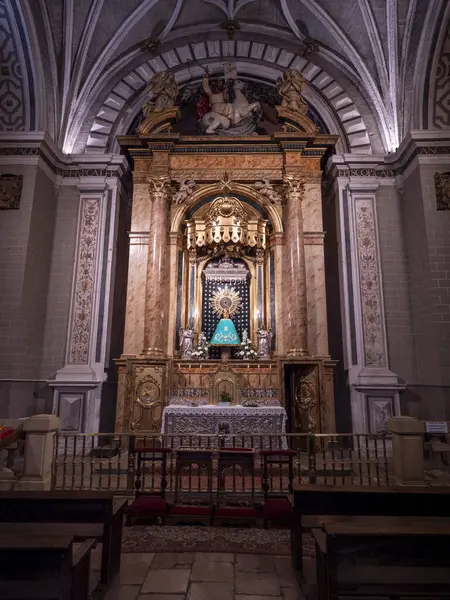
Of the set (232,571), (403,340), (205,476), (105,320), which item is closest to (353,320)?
(403,340)

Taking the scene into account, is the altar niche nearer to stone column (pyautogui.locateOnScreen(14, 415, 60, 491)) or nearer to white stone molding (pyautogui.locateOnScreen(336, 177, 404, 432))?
white stone molding (pyautogui.locateOnScreen(336, 177, 404, 432))

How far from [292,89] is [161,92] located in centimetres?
335

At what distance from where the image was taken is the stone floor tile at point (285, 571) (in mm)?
3514

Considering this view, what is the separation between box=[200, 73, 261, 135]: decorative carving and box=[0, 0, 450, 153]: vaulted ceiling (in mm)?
1170

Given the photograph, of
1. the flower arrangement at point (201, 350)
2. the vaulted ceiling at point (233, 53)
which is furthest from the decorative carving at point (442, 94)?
the flower arrangement at point (201, 350)

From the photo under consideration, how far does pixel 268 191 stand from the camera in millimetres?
10719

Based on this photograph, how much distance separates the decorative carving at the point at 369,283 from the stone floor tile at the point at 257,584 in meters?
6.86

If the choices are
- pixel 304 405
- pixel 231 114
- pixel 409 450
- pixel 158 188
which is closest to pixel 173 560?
pixel 409 450

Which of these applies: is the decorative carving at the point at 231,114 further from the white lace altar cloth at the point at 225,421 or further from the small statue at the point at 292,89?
the white lace altar cloth at the point at 225,421

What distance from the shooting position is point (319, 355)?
9750 mm

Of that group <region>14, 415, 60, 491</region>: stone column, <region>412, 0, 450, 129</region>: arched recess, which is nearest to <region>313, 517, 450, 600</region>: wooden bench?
<region>14, 415, 60, 491</region>: stone column

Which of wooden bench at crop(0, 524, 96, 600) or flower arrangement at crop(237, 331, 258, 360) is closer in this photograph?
wooden bench at crop(0, 524, 96, 600)

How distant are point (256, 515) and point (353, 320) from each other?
6.34 metres

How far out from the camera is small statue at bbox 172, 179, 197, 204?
10.7 metres
